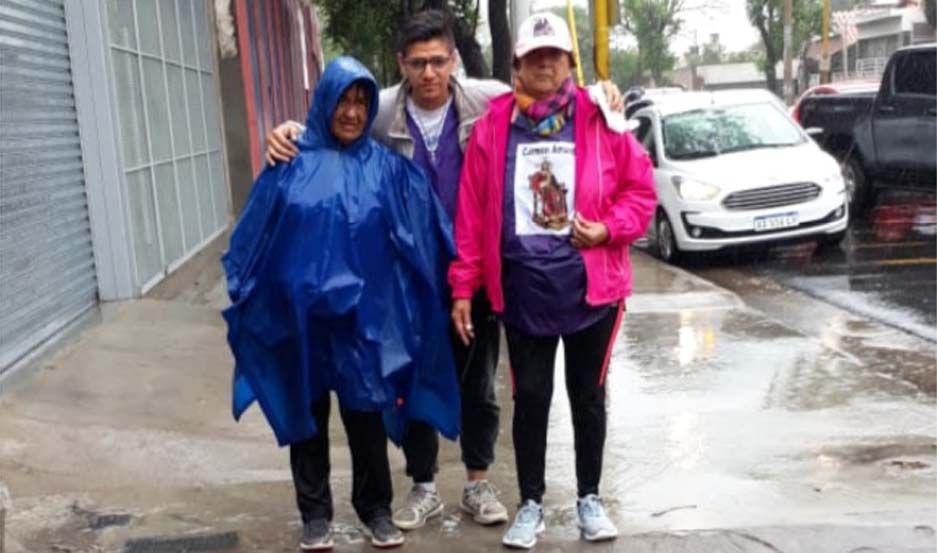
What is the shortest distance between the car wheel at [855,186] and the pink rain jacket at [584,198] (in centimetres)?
1154

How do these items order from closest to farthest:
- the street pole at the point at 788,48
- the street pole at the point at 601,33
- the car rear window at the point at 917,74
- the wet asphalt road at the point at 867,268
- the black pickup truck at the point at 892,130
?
the street pole at the point at 601,33 < the wet asphalt road at the point at 867,268 < the black pickup truck at the point at 892,130 < the car rear window at the point at 917,74 < the street pole at the point at 788,48

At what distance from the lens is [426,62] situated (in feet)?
13.0

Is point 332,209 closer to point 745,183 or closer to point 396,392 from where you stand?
point 396,392

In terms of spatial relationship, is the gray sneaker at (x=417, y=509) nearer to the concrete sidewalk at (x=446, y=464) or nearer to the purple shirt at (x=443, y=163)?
the concrete sidewalk at (x=446, y=464)

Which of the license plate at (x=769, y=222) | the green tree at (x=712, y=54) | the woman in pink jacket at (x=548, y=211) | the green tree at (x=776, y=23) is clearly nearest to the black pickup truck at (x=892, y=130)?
the license plate at (x=769, y=222)

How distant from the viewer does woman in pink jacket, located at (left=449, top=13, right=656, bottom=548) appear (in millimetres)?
3828

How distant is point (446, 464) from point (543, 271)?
5.20 feet

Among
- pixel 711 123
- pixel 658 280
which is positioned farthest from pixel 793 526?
pixel 711 123

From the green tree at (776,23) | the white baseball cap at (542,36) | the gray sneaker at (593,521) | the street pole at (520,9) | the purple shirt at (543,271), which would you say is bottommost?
the gray sneaker at (593,521)

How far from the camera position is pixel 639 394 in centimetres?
656

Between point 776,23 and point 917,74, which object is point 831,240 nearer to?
point 917,74

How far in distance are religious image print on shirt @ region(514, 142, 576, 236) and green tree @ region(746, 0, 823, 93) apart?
4713 cm

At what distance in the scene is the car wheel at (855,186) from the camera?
14.6m

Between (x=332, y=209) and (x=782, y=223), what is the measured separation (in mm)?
8615
